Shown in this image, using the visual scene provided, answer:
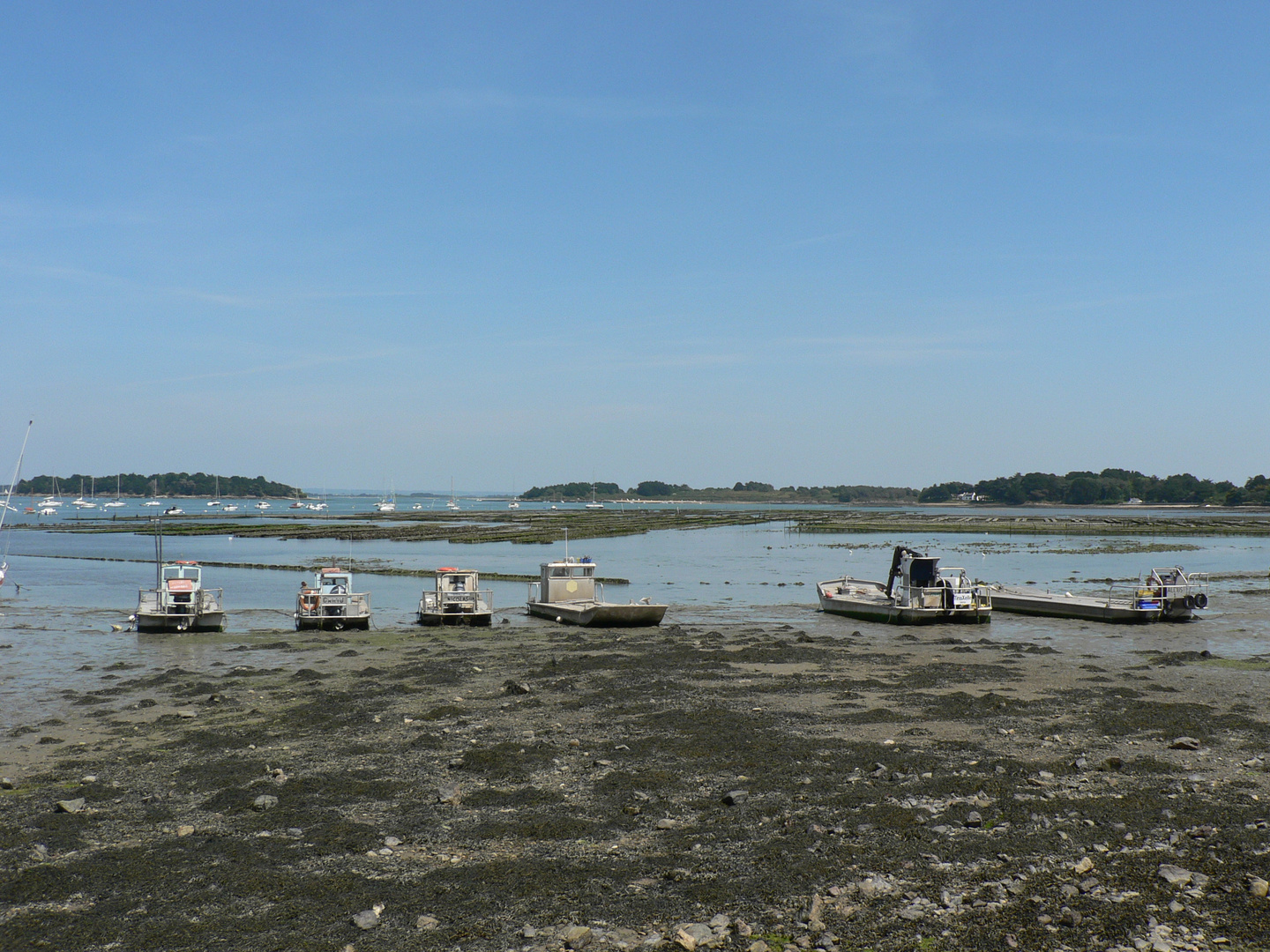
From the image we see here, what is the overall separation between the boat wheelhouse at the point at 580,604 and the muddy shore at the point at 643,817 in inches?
578

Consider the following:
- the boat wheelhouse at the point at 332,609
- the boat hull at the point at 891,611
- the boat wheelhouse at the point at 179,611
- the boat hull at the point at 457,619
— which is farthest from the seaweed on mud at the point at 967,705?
the boat wheelhouse at the point at 179,611

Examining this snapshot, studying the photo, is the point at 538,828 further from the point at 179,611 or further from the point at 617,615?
the point at 179,611

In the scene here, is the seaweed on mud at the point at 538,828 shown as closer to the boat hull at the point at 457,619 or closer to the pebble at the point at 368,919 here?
the pebble at the point at 368,919

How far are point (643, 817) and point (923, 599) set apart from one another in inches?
1205

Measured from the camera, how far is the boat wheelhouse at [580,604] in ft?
132

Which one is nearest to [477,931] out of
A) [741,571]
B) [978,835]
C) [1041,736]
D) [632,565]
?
[978,835]

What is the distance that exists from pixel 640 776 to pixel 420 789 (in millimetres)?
3551

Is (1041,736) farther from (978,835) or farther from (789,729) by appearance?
(978,835)

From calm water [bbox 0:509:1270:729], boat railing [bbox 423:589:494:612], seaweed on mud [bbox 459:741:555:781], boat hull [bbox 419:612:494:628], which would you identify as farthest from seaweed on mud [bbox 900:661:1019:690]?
boat railing [bbox 423:589:494:612]

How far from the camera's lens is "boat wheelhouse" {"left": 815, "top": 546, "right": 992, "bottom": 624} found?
4181cm

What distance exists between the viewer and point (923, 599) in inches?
1647

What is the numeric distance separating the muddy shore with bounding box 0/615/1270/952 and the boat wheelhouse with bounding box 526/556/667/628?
14669 millimetres

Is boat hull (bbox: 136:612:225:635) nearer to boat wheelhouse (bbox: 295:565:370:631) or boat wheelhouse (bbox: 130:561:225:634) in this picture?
boat wheelhouse (bbox: 130:561:225:634)

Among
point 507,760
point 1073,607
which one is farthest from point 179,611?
point 1073,607
